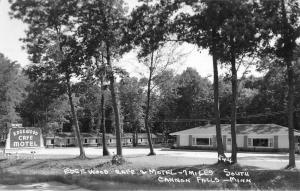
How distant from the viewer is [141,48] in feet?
88.8

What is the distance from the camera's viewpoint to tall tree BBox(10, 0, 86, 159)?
3259cm

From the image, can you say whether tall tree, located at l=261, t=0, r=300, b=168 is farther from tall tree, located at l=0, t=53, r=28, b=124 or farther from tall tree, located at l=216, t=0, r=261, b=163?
tall tree, located at l=0, t=53, r=28, b=124

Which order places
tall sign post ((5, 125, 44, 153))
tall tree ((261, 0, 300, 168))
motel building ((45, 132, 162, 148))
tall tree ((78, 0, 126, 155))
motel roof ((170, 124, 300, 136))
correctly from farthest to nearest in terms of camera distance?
motel building ((45, 132, 162, 148)) → motel roof ((170, 124, 300, 136)) → tall sign post ((5, 125, 44, 153)) → tall tree ((78, 0, 126, 155)) → tall tree ((261, 0, 300, 168))

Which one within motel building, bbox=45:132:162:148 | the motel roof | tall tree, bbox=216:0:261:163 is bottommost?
motel building, bbox=45:132:162:148

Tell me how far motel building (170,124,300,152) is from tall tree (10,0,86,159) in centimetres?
2884

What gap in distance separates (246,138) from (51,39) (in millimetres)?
32148

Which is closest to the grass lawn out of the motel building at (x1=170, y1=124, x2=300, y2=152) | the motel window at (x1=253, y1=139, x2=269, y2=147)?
the motel building at (x1=170, y1=124, x2=300, y2=152)

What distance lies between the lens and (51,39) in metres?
35.4

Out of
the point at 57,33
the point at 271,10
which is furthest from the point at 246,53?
the point at 57,33

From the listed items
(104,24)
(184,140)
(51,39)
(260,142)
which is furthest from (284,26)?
(184,140)

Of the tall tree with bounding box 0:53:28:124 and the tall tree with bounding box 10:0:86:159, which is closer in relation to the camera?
the tall tree with bounding box 10:0:86:159

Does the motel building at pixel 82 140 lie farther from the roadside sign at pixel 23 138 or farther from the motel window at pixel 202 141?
the roadside sign at pixel 23 138

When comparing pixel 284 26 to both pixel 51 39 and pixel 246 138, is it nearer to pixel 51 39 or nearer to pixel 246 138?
pixel 51 39

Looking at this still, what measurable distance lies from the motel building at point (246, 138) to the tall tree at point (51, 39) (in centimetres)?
2884
